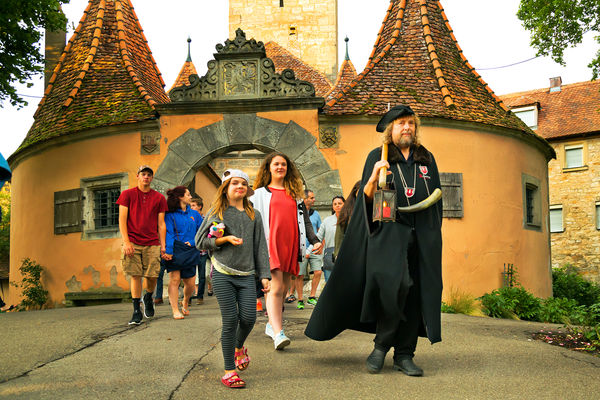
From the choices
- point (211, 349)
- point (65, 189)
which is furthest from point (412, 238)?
point (65, 189)

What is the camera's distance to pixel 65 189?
15398 mm

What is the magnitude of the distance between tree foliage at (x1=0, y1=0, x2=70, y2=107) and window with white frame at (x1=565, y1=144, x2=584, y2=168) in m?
26.5

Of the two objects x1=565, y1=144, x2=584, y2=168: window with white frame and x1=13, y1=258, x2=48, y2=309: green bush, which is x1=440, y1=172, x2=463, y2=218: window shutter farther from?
x1=565, y1=144, x2=584, y2=168: window with white frame

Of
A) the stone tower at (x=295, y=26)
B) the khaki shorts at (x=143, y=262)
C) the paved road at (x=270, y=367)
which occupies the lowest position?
the paved road at (x=270, y=367)

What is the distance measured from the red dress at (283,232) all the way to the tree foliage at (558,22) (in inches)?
469

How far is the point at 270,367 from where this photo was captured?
18.7ft

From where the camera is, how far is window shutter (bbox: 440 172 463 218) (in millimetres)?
14570

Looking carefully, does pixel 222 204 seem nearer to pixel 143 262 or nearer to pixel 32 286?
pixel 143 262

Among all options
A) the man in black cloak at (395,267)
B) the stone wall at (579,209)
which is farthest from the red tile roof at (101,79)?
the stone wall at (579,209)

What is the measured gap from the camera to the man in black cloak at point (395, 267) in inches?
210

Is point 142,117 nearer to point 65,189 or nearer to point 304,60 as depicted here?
point 65,189

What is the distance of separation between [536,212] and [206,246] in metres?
12.9

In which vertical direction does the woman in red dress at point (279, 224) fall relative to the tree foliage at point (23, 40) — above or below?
below

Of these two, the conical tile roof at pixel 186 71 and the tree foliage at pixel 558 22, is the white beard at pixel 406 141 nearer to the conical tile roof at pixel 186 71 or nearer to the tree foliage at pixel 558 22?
the tree foliage at pixel 558 22
